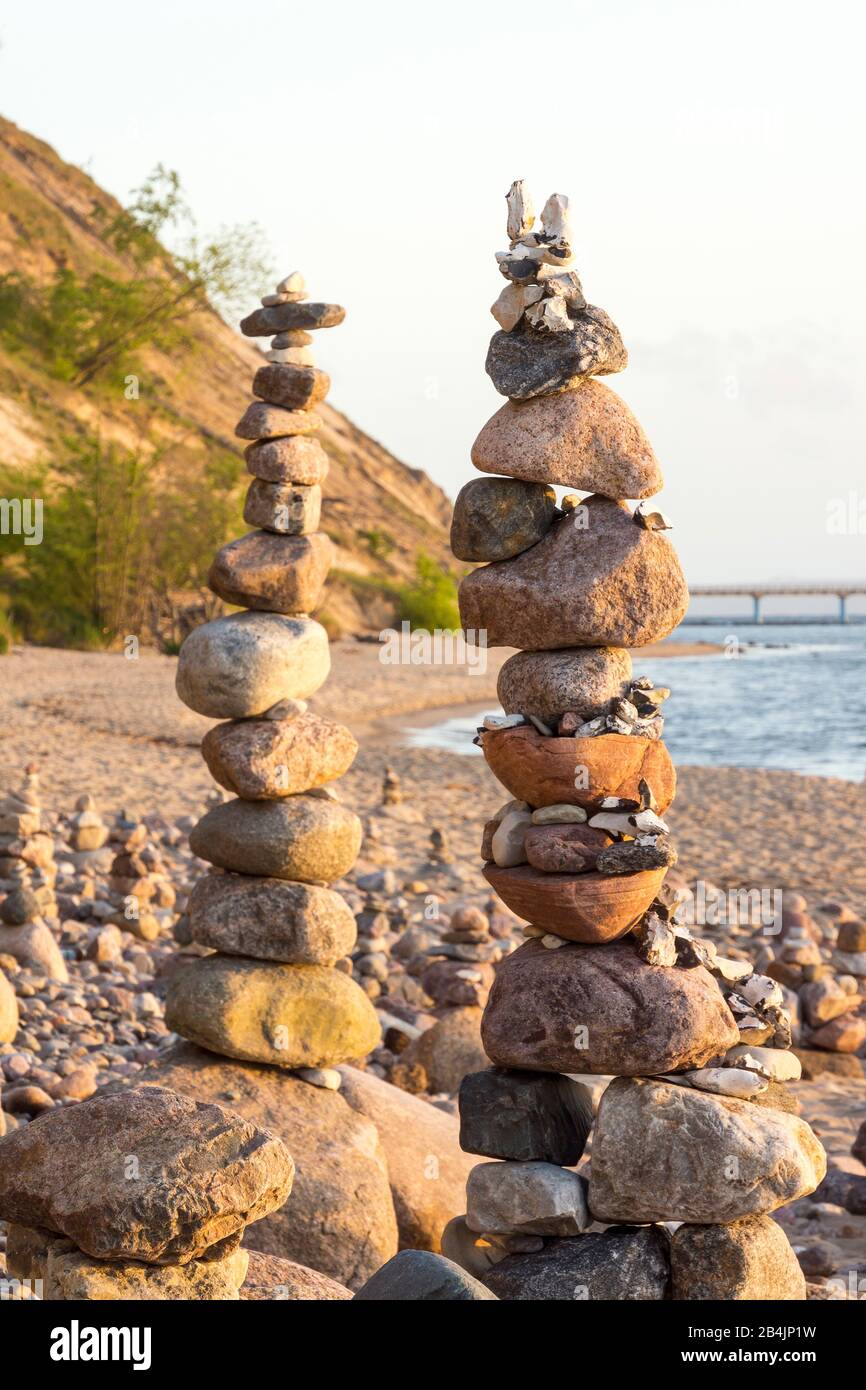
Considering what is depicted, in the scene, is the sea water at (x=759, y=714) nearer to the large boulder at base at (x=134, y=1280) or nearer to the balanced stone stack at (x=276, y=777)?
the balanced stone stack at (x=276, y=777)

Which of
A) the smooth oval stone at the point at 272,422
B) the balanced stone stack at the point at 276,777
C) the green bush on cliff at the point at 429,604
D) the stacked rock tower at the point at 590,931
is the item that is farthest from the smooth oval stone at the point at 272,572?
the green bush on cliff at the point at 429,604

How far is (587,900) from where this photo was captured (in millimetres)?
4688

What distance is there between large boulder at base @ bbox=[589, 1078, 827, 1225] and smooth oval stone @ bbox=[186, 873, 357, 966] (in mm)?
2151

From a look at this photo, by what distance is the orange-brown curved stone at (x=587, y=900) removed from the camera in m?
4.69

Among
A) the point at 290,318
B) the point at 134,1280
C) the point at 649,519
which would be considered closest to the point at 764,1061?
the point at 649,519

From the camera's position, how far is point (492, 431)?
498 cm

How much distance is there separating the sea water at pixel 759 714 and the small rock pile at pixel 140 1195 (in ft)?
37.7

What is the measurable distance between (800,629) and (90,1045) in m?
136

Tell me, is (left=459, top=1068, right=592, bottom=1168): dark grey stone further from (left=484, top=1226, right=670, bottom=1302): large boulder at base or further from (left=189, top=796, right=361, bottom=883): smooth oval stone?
(left=189, top=796, right=361, bottom=883): smooth oval stone

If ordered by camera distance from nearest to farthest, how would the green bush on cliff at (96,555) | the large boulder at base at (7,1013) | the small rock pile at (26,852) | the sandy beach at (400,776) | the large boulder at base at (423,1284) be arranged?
the large boulder at base at (423,1284) → the large boulder at base at (7,1013) → the small rock pile at (26,852) → the sandy beach at (400,776) → the green bush on cliff at (96,555)

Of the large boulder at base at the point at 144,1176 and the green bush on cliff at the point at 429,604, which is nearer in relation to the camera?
the large boulder at base at the point at 144,1176

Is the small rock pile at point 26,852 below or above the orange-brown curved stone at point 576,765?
below

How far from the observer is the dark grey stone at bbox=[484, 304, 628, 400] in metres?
4.88

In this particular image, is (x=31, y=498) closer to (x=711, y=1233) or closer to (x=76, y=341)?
(x=76, y=341)
